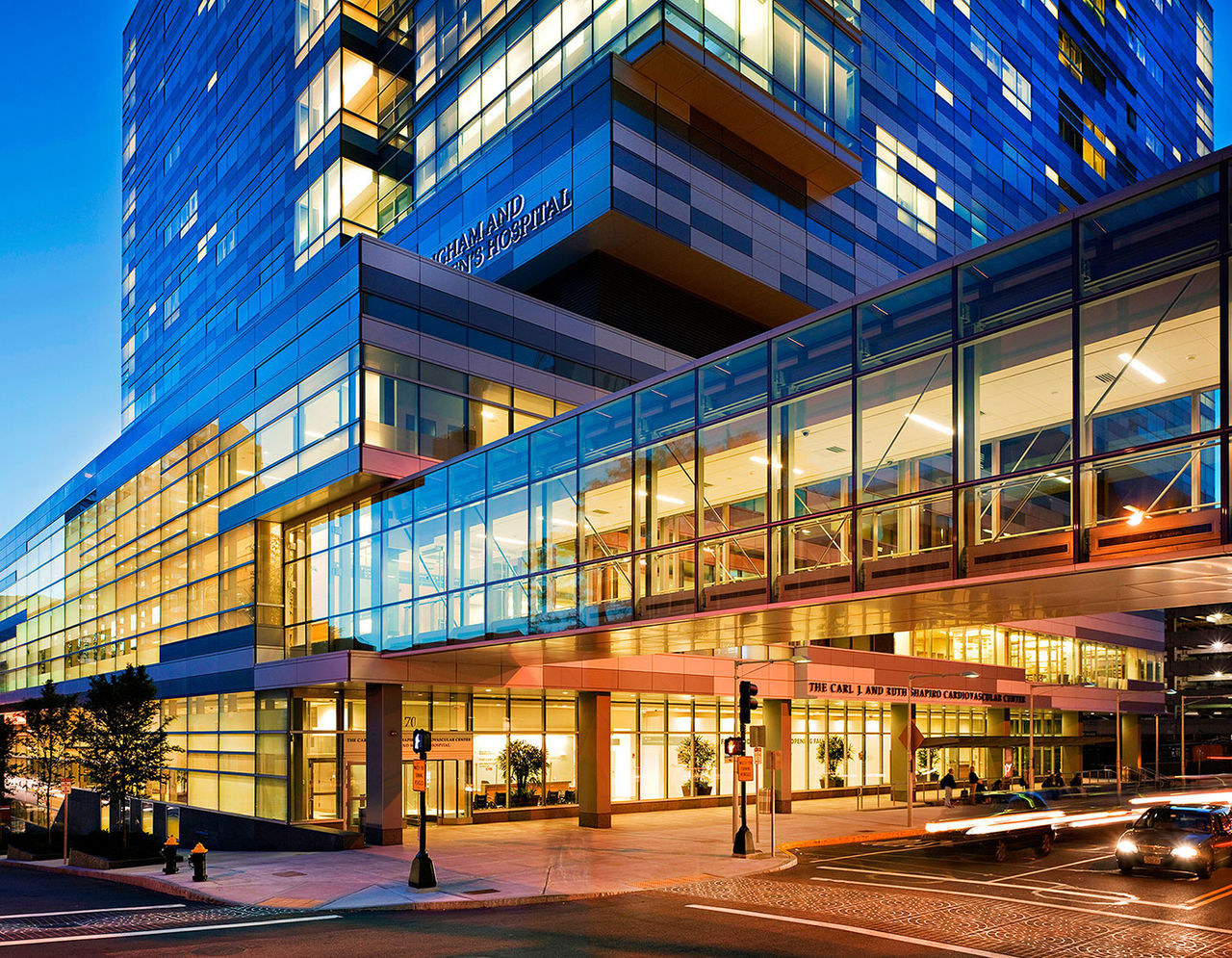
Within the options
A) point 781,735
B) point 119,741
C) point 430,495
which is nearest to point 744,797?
point 430,495

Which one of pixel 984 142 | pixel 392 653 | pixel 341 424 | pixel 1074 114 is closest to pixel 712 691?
pixel 392 653

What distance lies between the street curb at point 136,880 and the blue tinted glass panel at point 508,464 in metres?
11.8

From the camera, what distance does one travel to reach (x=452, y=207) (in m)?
47.4

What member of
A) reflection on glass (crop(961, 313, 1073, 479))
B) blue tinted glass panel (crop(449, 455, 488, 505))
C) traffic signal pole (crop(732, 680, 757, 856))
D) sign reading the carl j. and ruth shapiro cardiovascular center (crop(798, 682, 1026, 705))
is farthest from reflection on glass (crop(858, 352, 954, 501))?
sign reading the carl j. and ruth shapiro cardiovascular center (crop(798, 682, 1026, 705))

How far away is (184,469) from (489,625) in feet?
76.7

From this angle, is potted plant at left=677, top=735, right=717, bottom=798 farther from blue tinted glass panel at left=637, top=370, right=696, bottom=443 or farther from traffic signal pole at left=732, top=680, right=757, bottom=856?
blue tinted glass panel at left=637, top=370, right=696, bottom=443

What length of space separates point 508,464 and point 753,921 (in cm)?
1374

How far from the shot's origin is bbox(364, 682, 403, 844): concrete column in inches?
1235

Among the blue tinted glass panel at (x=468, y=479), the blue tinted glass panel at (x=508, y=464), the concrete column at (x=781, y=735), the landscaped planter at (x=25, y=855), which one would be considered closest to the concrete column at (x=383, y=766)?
the blue tinted glass panel at (x=468, y=479)

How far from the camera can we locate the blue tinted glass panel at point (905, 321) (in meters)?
19.5

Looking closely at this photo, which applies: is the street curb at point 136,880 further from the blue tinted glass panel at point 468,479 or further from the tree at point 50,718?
the blue tinted glass panel at point 468,479

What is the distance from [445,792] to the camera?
37.4 m

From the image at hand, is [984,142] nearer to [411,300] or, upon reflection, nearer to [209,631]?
[411,300]

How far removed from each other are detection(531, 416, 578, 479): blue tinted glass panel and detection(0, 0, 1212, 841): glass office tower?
122 mm
